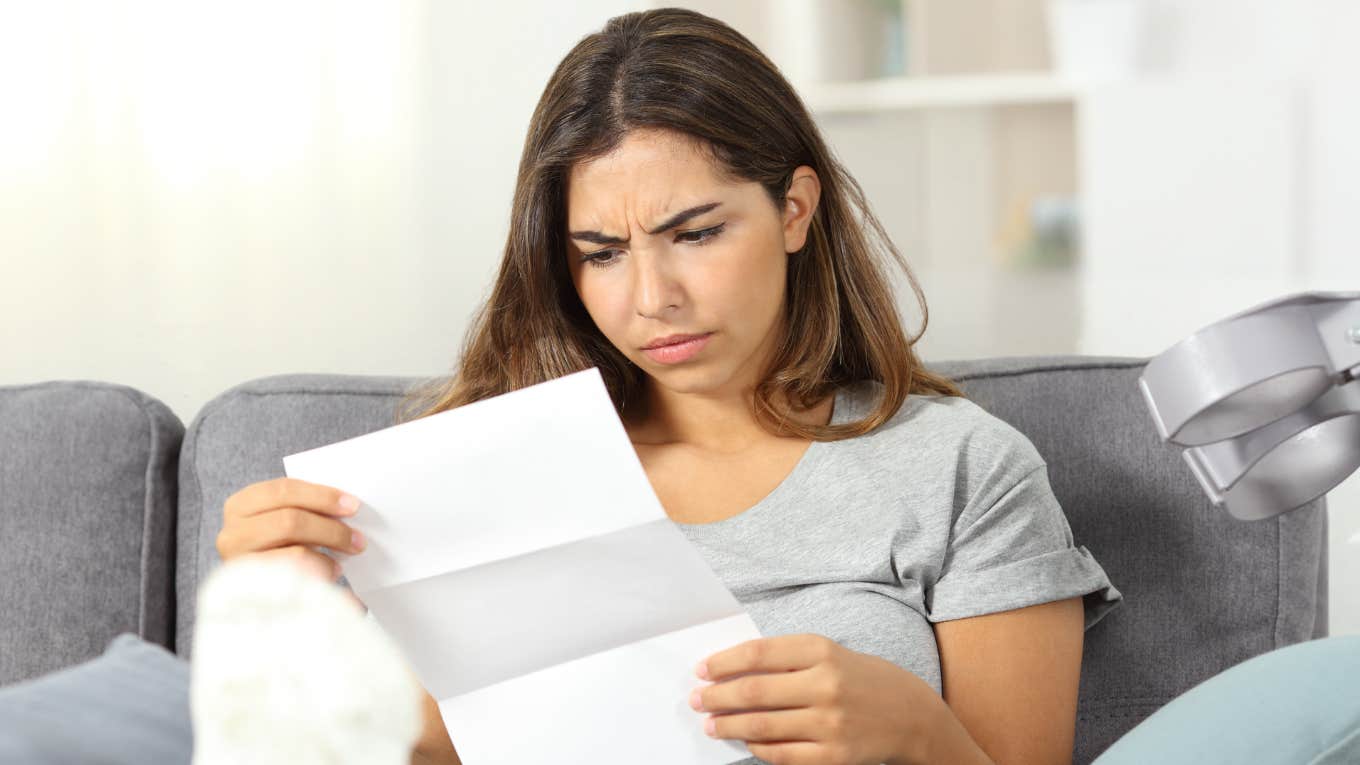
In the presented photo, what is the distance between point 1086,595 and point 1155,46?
865mm

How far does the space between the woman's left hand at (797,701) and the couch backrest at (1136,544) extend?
0.46 metres

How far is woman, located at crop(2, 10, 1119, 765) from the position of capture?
3.81ft

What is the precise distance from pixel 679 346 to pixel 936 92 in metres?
0.78

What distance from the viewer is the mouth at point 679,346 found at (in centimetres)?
123

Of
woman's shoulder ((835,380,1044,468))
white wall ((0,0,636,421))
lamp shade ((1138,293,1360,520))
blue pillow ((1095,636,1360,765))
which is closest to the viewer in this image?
lamp shade ((1138,293,1360,520))

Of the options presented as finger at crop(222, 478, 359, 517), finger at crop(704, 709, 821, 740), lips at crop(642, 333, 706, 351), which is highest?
lips at crop(642, 333, 706, 351)

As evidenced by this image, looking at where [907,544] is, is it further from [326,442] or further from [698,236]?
[326,442]

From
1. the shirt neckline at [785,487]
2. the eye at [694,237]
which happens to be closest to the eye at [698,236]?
the eye at [694,237]

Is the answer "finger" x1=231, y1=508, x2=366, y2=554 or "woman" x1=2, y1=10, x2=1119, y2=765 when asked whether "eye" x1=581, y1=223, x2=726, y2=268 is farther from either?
"finger" x1=231, y1=508, x2=366, y2=554

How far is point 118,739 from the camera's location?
90 cm

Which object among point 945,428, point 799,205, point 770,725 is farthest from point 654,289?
point 770,725

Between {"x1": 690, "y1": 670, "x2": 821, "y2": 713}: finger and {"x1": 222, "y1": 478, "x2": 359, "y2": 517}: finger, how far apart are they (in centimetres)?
28

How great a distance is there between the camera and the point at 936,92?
5.96 ft

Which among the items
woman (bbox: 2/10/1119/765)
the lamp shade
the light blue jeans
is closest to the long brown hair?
woman (bbox: 2/10/1119/765)
